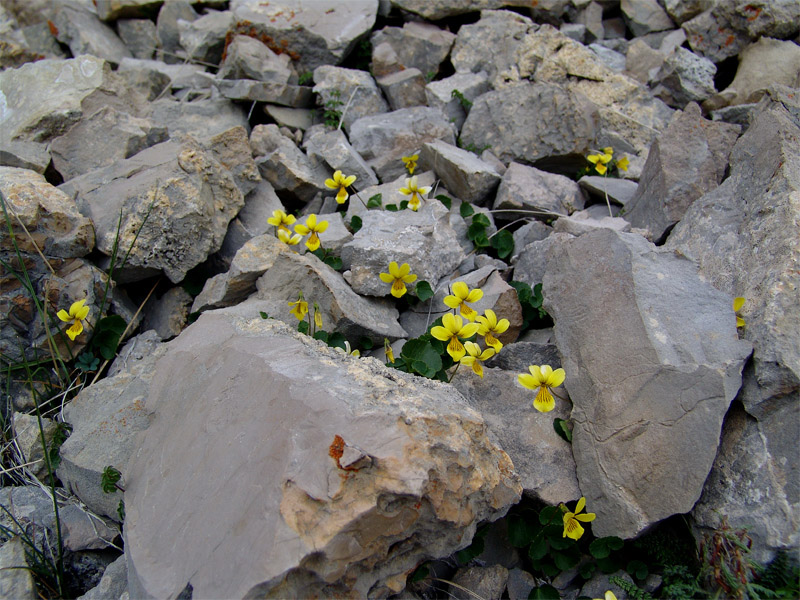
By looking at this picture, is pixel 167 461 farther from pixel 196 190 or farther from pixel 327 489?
pixel 196 190

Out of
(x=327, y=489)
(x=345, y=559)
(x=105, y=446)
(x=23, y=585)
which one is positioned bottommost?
(x=23, y=585)

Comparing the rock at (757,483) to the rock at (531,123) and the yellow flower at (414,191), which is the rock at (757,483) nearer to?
the yellow flower at (414,191)

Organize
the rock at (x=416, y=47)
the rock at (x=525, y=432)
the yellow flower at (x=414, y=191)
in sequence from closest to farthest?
the rock at (x=525, y=432) < the yellow flower at (x=414, y=191) < the rock at (x=416, y=47)

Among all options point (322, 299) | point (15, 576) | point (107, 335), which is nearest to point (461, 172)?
point (322, 299)

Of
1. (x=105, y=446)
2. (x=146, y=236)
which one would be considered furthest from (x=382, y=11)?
(x=105, y=446)

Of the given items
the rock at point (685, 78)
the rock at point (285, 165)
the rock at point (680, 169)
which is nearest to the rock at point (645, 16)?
the rock at point (685, 78)

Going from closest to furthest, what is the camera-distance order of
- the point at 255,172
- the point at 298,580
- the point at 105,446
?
the point at 298,580 → the point at 105,446 → the point at 255,172
